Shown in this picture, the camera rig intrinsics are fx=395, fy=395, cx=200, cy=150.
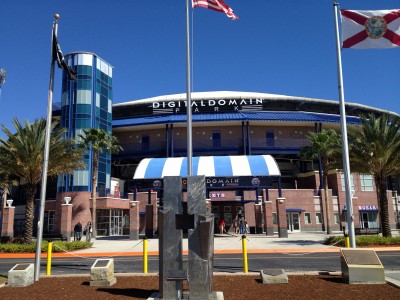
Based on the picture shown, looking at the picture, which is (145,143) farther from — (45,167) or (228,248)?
(45,167)

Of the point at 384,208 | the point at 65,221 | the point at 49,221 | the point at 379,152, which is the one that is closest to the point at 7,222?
the point at 65,221

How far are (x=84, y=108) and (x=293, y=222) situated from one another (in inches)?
1150

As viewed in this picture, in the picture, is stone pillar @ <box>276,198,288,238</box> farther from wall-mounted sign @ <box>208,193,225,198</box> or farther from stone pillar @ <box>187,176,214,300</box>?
stone pillar @ <box>187,176,214,300</box>

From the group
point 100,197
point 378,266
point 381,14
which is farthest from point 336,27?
point 100,197

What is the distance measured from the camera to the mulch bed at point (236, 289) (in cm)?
909

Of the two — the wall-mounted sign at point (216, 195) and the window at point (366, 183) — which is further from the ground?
the window at point (366, 183)

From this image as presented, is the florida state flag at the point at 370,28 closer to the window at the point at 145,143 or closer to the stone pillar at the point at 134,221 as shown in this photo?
the stone pillar at the point at 134,221

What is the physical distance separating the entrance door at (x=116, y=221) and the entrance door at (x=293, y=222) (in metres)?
21.0

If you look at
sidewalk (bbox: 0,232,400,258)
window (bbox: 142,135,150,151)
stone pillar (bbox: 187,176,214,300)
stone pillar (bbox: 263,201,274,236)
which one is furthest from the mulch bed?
window (bbox: 142,135,150,151)

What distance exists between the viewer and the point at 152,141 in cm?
5822

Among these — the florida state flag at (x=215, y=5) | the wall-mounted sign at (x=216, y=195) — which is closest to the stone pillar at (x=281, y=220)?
the wall-mounted sign at (x=216, y=195)

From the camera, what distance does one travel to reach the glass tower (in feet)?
152

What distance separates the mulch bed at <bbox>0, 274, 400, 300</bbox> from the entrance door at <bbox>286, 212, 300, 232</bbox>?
37715 millimetres

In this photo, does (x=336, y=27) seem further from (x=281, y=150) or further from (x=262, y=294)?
(x=281, y=150)
